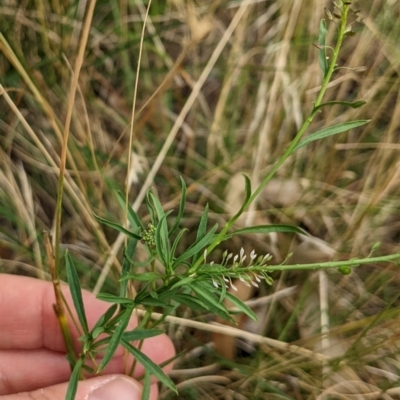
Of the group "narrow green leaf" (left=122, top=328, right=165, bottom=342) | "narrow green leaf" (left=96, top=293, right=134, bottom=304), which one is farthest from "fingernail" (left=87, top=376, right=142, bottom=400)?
"narrow green leaf" (left=96, top=293, right=134, bottom=304)

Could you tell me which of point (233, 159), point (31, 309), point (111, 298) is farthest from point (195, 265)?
point (233, 159)

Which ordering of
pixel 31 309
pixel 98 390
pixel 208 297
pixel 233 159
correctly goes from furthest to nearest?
pixel 233 159 → pixel 31 309 → pixel 98 390 → pixel 208 297

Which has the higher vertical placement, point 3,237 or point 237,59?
point 237,59

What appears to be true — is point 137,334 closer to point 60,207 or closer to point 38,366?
point 60,207

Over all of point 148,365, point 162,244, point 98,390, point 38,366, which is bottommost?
point 38,366

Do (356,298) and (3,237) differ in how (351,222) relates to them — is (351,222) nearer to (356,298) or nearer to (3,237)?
(356,298)

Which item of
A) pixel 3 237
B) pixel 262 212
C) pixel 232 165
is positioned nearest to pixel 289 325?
pixel 262 212

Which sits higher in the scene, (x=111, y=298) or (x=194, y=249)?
(x=194, y=249)
